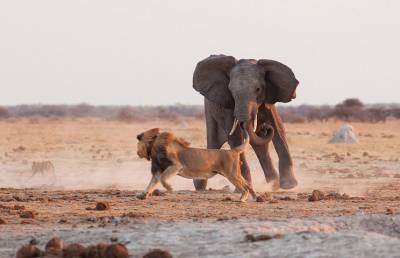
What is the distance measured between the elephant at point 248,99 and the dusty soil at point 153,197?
67cm

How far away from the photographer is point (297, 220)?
36.4 ft

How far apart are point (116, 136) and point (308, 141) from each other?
10912mm

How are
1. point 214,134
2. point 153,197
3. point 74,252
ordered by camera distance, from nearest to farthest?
point 74,252, point 153,197, point 214,134

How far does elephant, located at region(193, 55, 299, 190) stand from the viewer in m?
17.4

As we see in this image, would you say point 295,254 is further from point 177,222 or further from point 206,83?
point 206,83

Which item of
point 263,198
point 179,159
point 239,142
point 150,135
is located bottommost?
point 263,198

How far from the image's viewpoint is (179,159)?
558 inches

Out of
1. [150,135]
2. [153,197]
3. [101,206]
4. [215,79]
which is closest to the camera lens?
[101,206]

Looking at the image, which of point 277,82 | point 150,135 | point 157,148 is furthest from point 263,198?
point 277,82

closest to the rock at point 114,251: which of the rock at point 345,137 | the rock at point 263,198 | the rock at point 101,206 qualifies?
the rock at point 101,206

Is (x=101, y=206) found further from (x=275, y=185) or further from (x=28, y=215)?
(x=275, y=185)

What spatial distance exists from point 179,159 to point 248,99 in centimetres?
334

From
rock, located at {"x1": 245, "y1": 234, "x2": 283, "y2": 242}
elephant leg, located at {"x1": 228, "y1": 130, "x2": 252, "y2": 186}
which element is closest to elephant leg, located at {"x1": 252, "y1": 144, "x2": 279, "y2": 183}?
elephant leg, located at {"x1": 228, "y1": 130, "x2": 252, "y2": 186}

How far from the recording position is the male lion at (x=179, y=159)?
14.1 metres
